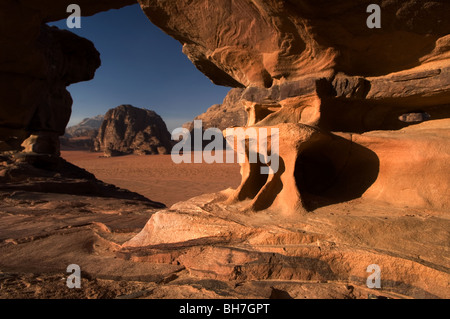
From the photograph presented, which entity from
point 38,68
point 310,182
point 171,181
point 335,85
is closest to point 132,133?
point 171,181

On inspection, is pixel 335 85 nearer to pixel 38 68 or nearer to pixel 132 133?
pixel 38 68

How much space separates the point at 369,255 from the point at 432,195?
1054 millimetres

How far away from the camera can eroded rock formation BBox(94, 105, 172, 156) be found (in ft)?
85.7

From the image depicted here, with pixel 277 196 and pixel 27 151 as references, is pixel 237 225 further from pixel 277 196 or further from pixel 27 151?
pixel 27 151

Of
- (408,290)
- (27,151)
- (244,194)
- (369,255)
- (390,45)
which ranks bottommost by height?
(408,290)

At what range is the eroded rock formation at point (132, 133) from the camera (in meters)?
26.1

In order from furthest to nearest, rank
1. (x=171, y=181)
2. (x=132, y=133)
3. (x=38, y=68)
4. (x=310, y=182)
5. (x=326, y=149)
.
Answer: (x=132, y=133) < (x=171, y=181) < (x=38, y=68) < (x=310, y=182) < (x=326, y=149)

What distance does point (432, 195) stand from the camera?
2162 millimetres

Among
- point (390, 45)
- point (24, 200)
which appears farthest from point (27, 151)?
point (390, 45)

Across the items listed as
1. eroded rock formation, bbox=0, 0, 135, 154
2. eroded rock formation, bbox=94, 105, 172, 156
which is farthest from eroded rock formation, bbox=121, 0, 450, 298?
eroded rock formation, bbox=94, 105, 172, 156

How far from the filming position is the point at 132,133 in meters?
27.1

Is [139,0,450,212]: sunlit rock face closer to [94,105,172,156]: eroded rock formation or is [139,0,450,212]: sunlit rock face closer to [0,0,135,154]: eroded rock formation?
[0,0,135,154]: eroded rock formation

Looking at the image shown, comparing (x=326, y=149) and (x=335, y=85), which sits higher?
(x=335, y=85)

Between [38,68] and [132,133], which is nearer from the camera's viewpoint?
[38,68]
